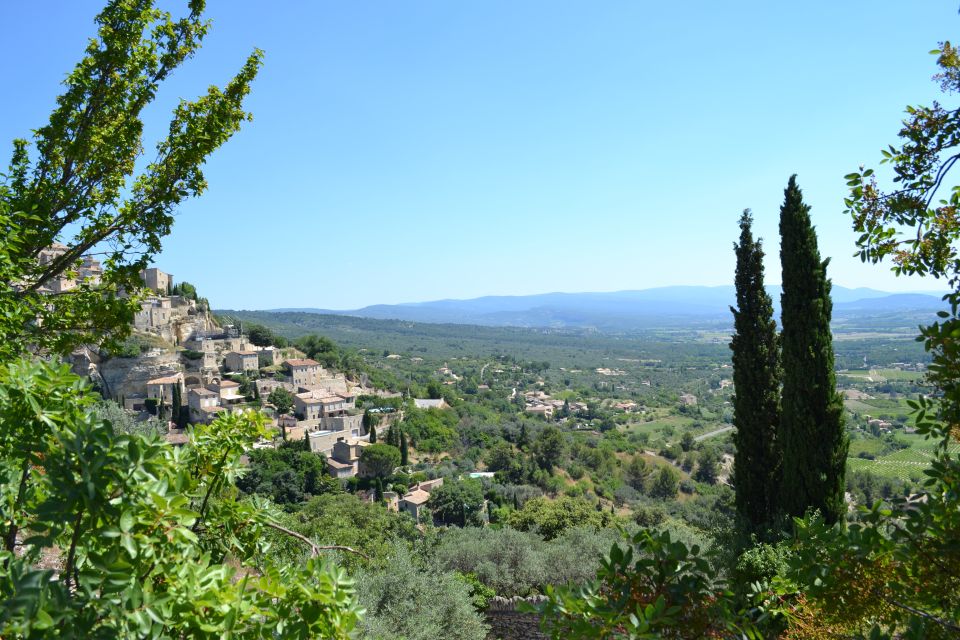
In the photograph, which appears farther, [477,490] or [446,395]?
[446,395]

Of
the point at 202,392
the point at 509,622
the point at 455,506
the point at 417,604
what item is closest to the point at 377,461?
the point at 455,506

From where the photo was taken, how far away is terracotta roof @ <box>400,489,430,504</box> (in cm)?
2620

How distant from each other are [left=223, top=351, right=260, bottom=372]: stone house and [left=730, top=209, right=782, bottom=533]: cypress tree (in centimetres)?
4181

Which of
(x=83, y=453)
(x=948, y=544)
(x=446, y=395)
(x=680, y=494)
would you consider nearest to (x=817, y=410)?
(x=948, y=544)

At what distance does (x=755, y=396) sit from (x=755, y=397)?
0.06 feet

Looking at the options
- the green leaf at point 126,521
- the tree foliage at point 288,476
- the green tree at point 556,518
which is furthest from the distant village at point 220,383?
the green leaf at point 126,521

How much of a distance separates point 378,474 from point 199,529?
101 feet

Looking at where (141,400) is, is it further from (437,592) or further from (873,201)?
(873,201)

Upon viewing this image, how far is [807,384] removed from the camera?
7.60 meters

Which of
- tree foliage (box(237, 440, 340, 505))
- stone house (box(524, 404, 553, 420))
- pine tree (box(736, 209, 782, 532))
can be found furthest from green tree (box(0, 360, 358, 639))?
stone house (box(524, 404, 553, 420))

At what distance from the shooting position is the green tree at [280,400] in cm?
3728

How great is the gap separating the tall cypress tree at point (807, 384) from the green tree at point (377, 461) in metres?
26.2

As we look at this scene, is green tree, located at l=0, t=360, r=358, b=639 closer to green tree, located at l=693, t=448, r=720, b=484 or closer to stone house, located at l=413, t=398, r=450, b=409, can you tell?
green tree, located at l=693, t=448, r=720, b=484

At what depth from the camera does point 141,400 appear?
34.1 metres
